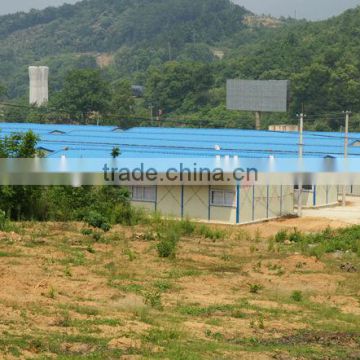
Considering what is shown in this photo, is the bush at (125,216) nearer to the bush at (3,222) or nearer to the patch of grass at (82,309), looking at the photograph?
the bush at (3,222)

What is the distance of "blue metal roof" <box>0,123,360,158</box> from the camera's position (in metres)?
40.5

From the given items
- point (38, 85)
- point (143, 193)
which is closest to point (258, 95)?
point (38, 85)

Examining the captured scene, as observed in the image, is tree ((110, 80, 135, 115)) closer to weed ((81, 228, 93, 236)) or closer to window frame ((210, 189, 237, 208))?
window frame ((210, 189, 237, 208))

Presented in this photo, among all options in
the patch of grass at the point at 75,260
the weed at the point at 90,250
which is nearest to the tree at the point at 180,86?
the weed at the point at 90,250

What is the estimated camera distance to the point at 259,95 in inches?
2795

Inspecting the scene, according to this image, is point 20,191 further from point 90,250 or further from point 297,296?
point 297,296

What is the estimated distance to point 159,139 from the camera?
5159cm

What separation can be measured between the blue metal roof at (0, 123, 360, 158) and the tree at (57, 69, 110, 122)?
17.2 meters

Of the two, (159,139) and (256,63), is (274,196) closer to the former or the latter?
(159,139)

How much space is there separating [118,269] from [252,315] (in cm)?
466

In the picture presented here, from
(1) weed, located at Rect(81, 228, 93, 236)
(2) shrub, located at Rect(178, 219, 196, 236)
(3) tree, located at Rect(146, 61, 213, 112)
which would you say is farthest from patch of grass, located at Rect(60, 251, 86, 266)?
(3) tree, located at Rect(146, 61, 213, 112)

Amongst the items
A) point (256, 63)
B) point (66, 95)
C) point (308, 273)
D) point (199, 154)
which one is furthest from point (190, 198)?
point (256, 63)

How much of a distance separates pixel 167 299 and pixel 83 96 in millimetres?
61581

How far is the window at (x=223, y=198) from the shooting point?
3186 cm
